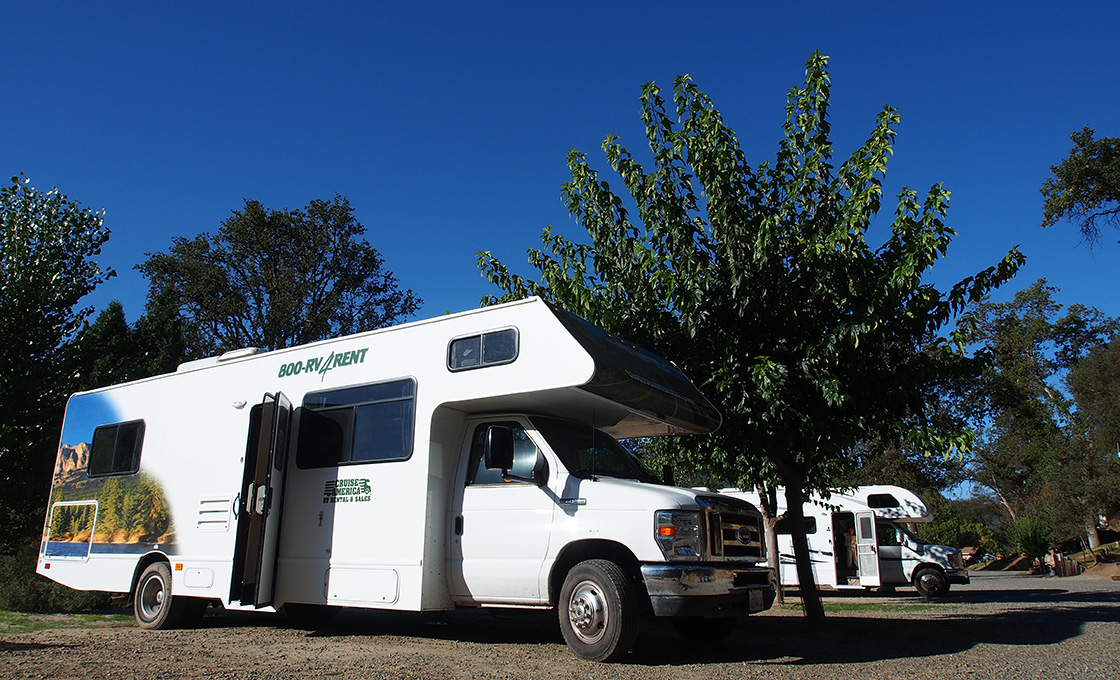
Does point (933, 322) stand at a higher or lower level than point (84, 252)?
lower

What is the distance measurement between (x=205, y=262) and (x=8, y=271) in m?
14.4

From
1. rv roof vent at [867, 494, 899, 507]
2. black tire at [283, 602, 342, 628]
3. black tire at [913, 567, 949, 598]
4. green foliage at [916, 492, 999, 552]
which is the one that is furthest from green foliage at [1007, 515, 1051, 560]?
black tire at [283, 602, 342, 628]

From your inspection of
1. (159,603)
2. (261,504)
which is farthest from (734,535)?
(159,603)

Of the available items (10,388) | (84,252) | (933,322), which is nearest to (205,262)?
(84,252)

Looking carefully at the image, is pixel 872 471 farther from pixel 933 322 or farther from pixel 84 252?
pixel 84 252

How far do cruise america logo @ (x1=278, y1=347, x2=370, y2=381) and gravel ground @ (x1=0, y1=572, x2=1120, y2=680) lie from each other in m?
2.83

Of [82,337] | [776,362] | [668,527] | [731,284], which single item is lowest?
[668,527]

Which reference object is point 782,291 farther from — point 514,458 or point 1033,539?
point 1033,539

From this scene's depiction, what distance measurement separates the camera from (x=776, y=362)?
9.50 m

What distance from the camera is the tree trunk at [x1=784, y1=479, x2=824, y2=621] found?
1010cm

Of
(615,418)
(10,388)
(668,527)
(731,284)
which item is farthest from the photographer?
(10,388)

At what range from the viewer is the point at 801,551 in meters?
10.3

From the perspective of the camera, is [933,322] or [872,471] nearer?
[933,322]

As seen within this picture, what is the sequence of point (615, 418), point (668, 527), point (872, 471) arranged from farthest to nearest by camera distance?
point (872, 471) < point (615, 418) < point (668, 527)
